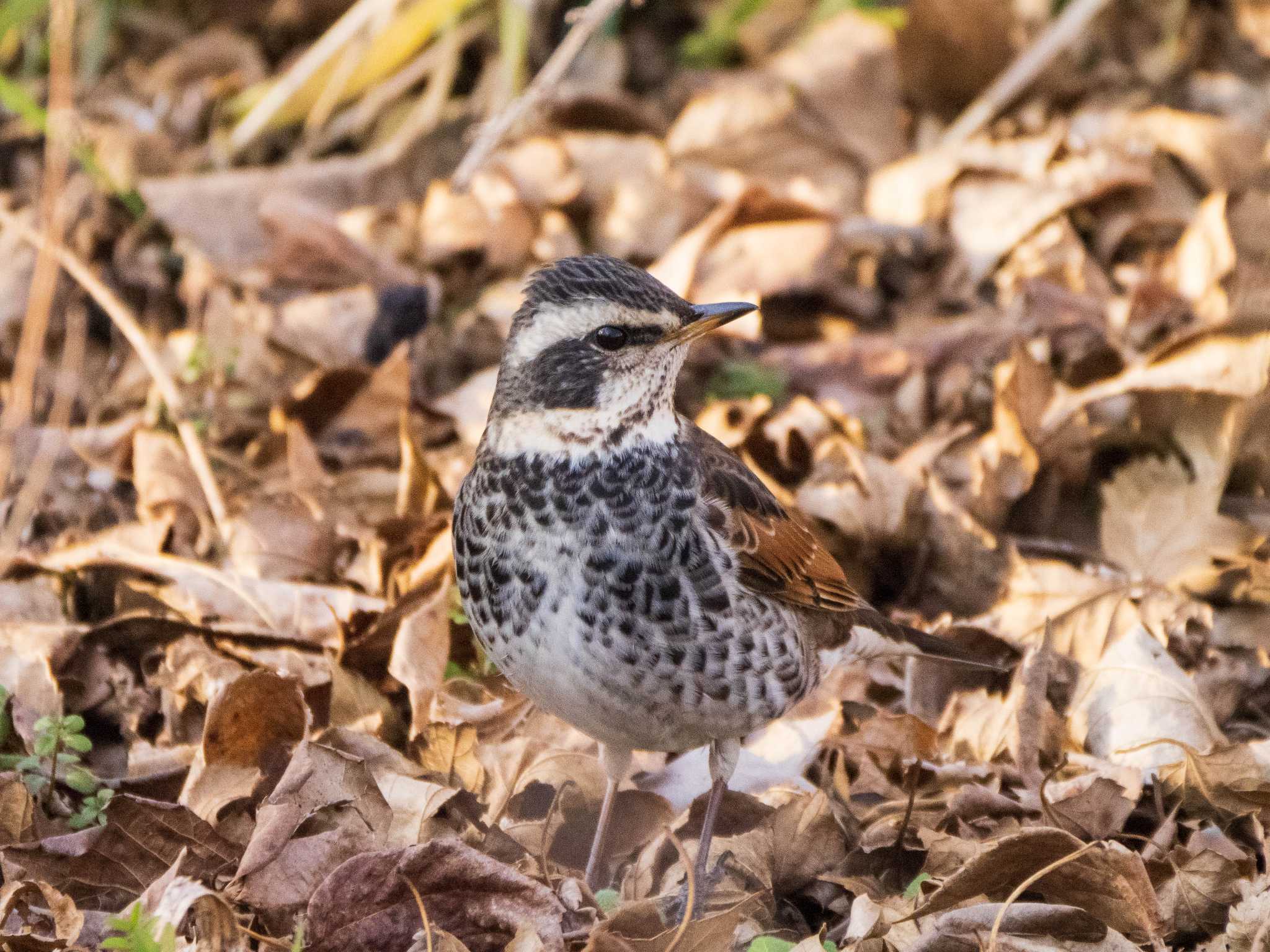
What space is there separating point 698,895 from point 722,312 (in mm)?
1718

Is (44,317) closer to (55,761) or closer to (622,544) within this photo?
(55,761)

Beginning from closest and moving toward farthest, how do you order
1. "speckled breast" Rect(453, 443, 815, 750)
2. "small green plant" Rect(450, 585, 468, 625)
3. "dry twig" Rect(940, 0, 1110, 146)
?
"speckled breast" Rect(453, 443, 815, 750)
"small green plant" Rect(450, 585, 468, 625)
"dry twig" Rect(940, 0, 1110, 146)

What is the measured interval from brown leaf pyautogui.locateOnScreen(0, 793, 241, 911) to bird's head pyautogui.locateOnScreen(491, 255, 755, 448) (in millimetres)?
1423

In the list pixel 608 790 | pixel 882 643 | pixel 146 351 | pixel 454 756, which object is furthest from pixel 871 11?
pixel 454 756

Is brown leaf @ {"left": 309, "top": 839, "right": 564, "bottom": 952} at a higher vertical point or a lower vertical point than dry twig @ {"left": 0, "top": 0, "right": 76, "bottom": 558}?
lower

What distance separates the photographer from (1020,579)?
5.75 meters

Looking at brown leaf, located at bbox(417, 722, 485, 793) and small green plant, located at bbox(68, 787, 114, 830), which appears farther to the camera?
brown leaf, located at bbox(417, 722, 485, 793)

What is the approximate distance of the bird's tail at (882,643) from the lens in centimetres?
509

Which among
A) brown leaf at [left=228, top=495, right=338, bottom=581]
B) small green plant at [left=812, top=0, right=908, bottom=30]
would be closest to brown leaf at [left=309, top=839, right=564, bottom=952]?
brown leaf at [left=228, top=495, right=338, bottom=581]

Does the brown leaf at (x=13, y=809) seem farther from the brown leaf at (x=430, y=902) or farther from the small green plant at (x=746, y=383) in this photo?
the small green plant at (x=746, y=383)

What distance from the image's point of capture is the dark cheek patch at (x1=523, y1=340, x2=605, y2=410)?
4.48m

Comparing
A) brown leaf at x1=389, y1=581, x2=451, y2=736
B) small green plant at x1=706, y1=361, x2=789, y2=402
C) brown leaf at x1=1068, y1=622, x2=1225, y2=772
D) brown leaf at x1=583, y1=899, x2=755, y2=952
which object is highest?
small green plant at x1=706, y1=361, x2=789, y2=402

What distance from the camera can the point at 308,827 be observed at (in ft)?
13.9

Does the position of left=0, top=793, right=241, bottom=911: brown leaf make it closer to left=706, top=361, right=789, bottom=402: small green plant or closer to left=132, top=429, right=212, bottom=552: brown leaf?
left=132, top=429, right=212, bottom=552: brown leaf
